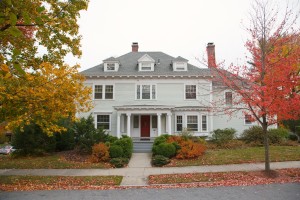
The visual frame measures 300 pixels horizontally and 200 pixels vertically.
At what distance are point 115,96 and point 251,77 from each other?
49.9ft

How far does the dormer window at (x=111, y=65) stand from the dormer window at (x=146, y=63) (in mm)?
2383

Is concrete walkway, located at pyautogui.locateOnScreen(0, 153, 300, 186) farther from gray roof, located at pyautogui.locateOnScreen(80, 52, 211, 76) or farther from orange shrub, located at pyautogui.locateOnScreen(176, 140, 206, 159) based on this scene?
gray roof, located at pyautogui.locateOnScreen(80, 52, 211, 76)

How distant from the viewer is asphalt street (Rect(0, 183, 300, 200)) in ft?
28.6

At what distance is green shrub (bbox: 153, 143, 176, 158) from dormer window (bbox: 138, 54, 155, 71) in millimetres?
10990

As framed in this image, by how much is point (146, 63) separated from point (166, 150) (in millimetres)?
11949

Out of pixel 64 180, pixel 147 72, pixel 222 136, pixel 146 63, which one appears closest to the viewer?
pixel 64 180

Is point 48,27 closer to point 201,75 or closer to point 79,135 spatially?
point 79,135

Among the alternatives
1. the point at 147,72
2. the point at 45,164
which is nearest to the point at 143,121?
the point at 147,72

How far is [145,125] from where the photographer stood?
2547cm

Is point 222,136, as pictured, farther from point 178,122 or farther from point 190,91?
point 190,91

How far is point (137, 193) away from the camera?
9.55m

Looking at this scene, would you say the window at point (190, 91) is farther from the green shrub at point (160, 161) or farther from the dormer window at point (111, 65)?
the green shrub at point (160, 161)

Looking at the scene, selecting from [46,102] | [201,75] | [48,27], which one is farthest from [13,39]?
[201,75]

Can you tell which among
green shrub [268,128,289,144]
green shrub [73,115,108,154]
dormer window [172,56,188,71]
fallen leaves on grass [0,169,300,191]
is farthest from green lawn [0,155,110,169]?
green shrub [268,128,289,144]
